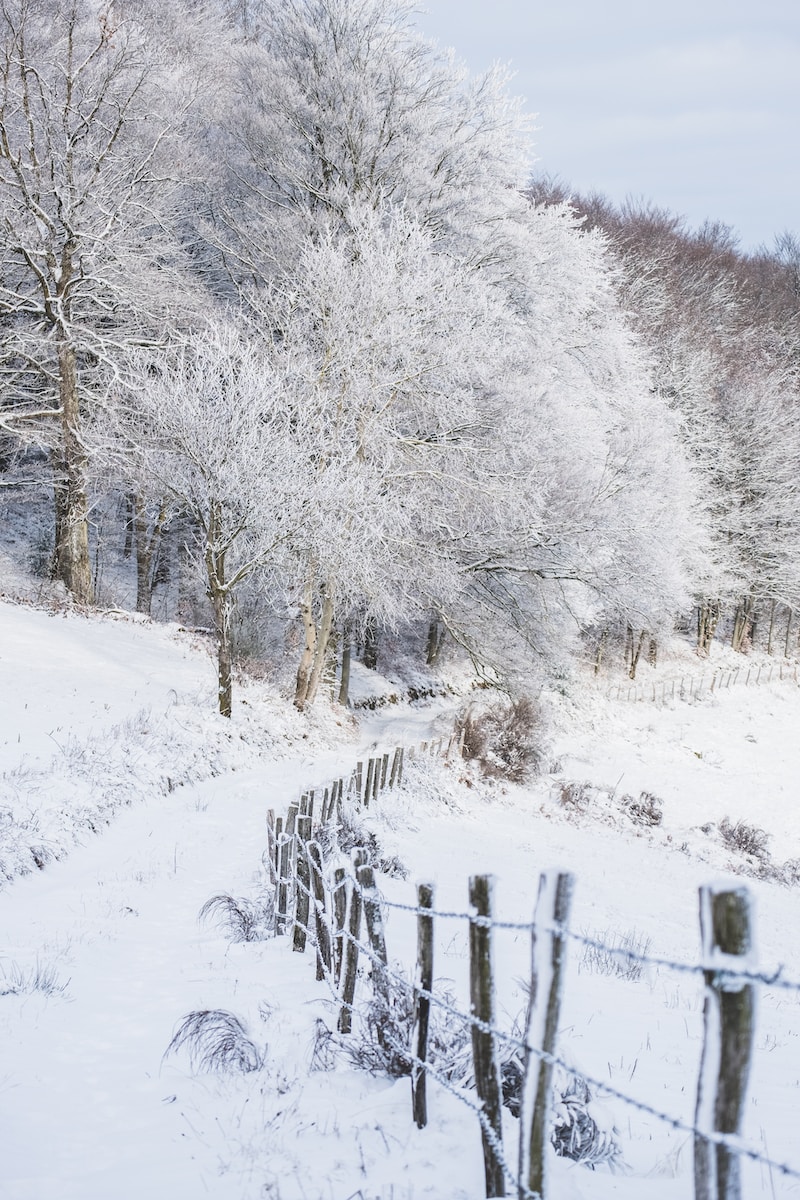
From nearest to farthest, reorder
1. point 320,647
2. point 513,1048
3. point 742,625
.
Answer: point 513,1048, point 320,647, point 742,625

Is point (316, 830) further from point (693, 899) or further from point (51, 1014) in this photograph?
point (693, 899)

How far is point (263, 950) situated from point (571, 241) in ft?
64.5

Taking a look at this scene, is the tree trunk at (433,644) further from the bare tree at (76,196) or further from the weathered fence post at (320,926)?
the weathered fence post at (320,926)

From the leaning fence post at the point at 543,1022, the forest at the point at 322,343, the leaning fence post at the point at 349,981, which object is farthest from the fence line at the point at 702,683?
the leaning fence post at the point at 543,1022

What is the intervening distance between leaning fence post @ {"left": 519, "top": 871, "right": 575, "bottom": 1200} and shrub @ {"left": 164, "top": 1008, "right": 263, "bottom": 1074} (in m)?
2.06

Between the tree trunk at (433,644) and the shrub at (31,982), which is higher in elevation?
the tree trunk at (433,644)

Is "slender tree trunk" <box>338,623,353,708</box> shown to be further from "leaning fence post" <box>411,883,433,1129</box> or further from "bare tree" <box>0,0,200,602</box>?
"leaning fence post" <box>411,883,433,1129</box>

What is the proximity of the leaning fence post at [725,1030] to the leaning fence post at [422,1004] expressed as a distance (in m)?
1.57

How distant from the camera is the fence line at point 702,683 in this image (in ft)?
97.2

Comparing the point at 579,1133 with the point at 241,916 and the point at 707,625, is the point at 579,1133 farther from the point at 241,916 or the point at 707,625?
the point at 707,625

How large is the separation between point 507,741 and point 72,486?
12.3m

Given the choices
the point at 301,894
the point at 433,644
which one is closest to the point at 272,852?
the point at 301,894

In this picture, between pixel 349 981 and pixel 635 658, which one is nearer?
pixel 349 981

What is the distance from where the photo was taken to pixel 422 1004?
340cm
